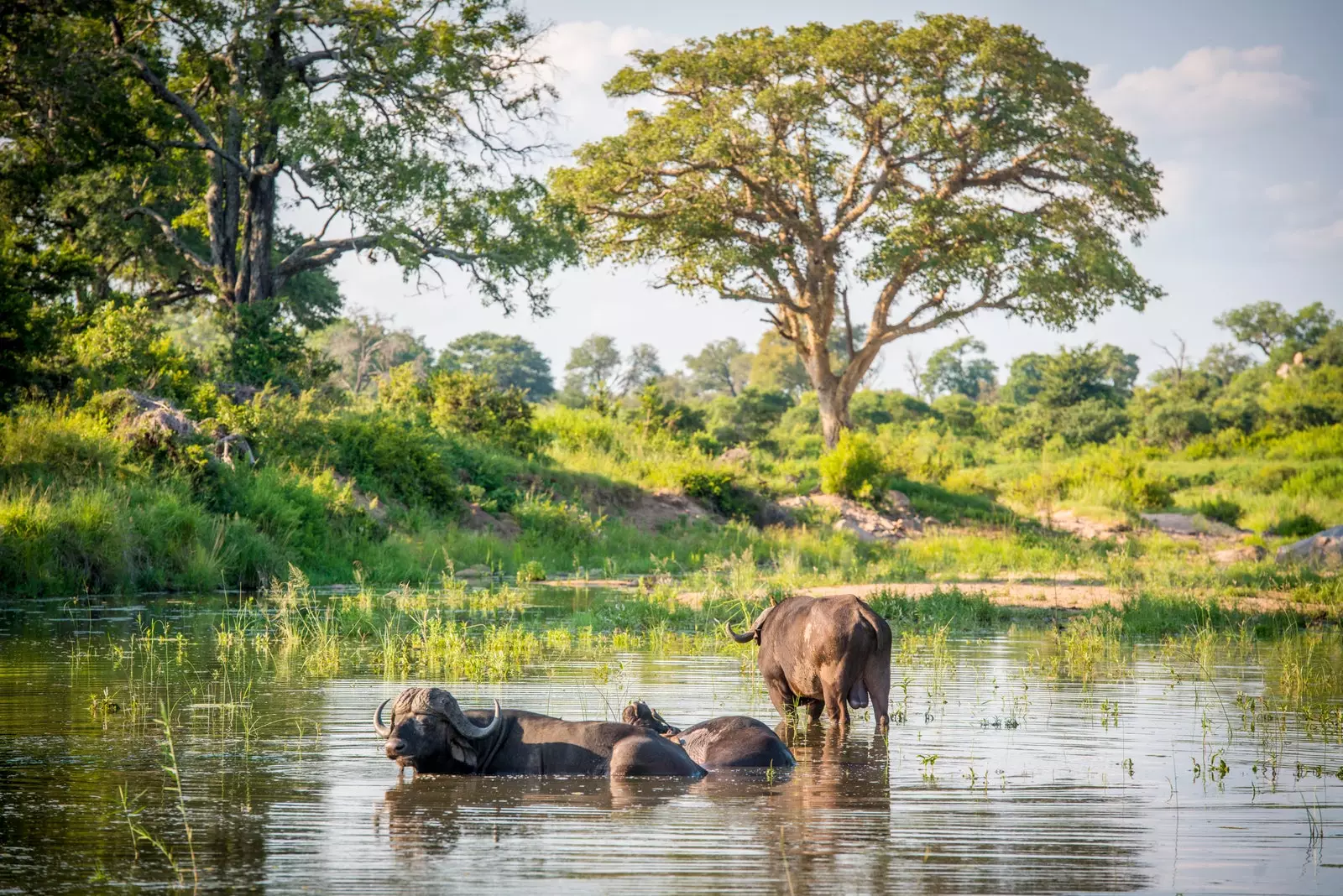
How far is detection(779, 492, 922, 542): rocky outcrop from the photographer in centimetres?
3462

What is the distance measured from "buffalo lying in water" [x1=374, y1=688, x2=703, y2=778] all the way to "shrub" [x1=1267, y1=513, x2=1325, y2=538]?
89.6ft

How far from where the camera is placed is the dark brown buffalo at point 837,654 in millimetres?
9445

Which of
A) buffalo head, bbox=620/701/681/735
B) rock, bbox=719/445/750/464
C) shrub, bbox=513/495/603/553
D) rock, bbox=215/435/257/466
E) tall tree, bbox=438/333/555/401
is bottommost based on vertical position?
buffalo head, bbox=620/701/681/735

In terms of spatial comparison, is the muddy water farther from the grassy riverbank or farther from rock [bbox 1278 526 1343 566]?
rock [bbox 1278 526 1343 566]

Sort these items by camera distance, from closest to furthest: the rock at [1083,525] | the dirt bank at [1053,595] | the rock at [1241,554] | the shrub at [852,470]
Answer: the dirt bank at [1053,595] → the rock at [1241,554] → the rock at [1083,525] → the shrub at [852,470]

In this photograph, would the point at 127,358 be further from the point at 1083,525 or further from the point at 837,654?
the point at 1083,525

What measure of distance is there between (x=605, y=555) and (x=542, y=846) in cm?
2160

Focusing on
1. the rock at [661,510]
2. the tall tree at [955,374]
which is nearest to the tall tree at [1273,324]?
the tall tree at [955,374]

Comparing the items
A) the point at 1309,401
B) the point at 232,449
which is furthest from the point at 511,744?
the point at 1309,401

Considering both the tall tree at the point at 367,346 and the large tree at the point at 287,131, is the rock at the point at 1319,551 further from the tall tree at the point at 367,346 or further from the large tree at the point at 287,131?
the tall tree at the point at 367,346

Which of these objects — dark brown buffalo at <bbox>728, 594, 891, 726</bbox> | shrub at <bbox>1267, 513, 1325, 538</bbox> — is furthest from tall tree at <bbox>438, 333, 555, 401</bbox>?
dark brown buffalo at <bbox>728, 594, 891, 726</bbox>

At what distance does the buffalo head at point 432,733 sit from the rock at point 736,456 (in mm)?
30813

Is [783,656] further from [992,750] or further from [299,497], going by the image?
[299,497]

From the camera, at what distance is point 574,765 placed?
8.16 metres
